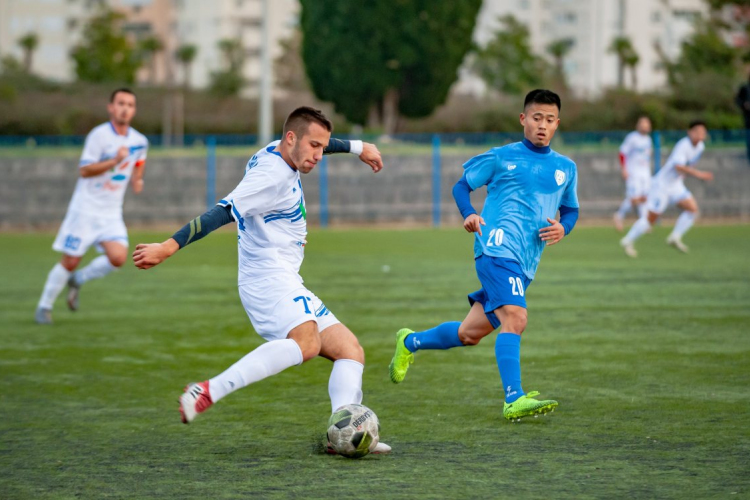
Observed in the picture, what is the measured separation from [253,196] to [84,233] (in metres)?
5.90

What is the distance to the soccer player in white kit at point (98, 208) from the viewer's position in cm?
1114

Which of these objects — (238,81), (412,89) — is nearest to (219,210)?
(412,89)

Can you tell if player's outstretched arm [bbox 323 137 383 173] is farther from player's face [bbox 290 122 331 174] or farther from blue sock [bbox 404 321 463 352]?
blue sock [bbox 404 321 463 352]

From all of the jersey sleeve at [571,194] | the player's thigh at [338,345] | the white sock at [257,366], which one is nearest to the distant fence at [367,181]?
the jersey sleeve at [571,194]

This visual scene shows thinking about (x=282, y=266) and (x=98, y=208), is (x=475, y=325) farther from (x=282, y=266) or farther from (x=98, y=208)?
(x=98, y=208)

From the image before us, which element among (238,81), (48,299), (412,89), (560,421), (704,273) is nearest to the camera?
(560,421)

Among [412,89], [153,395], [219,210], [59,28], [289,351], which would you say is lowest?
[153,395]

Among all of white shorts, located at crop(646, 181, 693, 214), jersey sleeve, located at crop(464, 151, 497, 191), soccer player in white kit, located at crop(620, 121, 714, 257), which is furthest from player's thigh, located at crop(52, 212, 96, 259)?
white shorts, located at crop(646, 181, 693, 214)

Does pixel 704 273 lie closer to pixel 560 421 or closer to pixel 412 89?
pixel 560 421

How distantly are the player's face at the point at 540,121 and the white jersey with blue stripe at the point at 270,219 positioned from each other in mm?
1556

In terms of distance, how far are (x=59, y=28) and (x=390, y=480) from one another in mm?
97511

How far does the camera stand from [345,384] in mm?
6055

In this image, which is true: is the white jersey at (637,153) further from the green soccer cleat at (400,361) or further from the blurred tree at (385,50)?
the green soccer cleat at (400,361)

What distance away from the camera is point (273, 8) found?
303 ft
